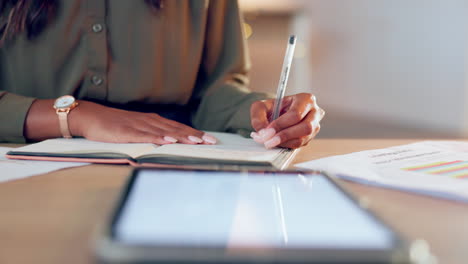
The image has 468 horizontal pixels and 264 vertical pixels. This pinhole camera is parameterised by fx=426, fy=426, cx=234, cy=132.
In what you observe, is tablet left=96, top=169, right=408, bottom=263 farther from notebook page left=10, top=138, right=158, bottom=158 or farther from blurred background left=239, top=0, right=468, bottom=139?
blurred background left=239, top=0, right=468, bottom=139

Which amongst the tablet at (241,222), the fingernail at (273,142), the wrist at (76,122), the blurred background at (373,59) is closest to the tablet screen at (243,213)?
the tablet at (241,222)

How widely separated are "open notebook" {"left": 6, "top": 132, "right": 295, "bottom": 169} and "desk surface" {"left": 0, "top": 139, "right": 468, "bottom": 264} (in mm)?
27

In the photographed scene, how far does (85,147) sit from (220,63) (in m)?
0.62

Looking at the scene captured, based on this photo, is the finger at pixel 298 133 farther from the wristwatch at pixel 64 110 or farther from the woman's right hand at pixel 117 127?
the wristwatch at pixel 64 110

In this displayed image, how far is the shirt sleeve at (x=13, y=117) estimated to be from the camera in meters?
0.79

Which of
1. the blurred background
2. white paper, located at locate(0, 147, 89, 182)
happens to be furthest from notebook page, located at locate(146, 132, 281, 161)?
the blurred background

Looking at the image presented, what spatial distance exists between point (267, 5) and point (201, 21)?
105 inches

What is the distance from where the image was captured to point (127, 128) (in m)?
0.75

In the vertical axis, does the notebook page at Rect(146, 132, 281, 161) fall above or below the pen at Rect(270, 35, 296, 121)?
below

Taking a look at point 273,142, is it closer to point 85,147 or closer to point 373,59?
point 85,147

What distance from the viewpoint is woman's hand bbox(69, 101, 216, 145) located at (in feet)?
2.37

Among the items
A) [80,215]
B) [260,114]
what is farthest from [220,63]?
[80,215]

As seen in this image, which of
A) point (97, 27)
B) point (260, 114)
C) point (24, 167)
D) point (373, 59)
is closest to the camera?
point (24, 167)

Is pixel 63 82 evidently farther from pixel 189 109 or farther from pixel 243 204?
pixel 243 204
